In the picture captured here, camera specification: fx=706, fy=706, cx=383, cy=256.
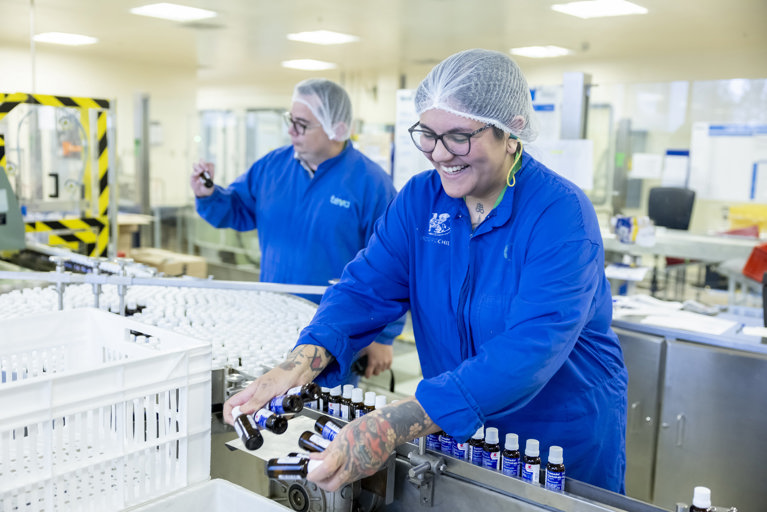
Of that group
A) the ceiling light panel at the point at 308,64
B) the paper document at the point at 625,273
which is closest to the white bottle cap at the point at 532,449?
the paper document at the point at 625,273

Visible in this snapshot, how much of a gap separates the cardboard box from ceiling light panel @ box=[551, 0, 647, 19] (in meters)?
3.80

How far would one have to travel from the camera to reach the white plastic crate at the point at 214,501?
1.23 m

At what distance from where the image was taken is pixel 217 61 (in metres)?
9.49

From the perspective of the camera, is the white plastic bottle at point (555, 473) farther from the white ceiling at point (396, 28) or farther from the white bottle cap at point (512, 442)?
the white ceiling at point (396, 28)

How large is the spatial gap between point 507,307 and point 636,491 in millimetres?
2078

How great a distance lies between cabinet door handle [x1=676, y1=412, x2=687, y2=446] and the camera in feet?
9.50

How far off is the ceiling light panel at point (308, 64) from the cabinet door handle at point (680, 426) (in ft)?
22.9

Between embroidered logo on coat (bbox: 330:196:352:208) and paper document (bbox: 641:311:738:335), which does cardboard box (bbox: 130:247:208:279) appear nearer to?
embroidered logo on coat (bbox: 330:196:352:208)

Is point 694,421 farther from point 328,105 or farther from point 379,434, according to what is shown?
point 379,434

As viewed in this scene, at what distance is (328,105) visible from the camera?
2801 millimetres

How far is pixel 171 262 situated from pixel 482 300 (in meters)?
5.32

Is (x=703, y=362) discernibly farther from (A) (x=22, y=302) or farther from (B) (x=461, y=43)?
(B) (x=461, y=43)

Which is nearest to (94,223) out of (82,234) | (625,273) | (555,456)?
(82,234)

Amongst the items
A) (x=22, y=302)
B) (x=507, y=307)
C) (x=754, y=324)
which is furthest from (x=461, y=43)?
(x=507, y=307)
